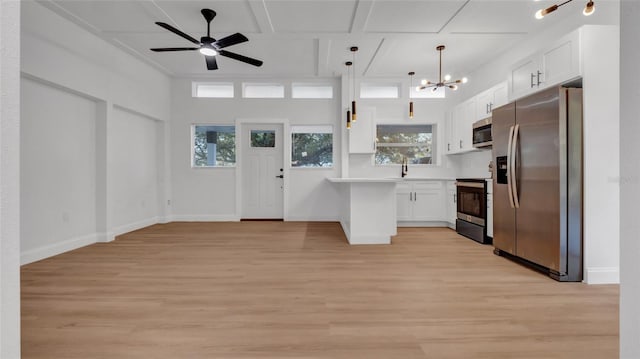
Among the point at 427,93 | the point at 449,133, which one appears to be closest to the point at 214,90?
the point at 427,93

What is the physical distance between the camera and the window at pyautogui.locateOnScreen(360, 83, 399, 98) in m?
6.23

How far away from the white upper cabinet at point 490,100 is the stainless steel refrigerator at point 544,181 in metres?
0.96

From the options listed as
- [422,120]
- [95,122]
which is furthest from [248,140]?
[422,120]

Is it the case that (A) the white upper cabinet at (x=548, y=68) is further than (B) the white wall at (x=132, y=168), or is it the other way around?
(B) the white wall at (x=132, y=168)

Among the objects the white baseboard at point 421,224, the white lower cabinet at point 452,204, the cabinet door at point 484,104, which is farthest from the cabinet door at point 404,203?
the cabinet door at point 484,104

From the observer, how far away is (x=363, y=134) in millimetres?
5902

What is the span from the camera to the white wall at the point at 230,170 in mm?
6195

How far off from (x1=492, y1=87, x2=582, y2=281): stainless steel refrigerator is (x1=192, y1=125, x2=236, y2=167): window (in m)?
4.92

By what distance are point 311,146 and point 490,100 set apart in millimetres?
3321

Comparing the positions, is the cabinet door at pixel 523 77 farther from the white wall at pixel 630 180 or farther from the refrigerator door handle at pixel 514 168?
the white wall at pixel 630 180

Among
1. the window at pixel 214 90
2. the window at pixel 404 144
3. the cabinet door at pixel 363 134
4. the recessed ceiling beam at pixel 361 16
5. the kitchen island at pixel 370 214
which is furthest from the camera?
the window at pixel 214 90

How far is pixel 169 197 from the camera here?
6121 millimetres

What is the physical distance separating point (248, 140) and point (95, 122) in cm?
263

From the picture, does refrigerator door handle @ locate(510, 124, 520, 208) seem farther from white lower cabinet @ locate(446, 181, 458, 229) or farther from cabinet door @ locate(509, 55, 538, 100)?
white lower cabinet @ locate(446, 181, 458, 229)
